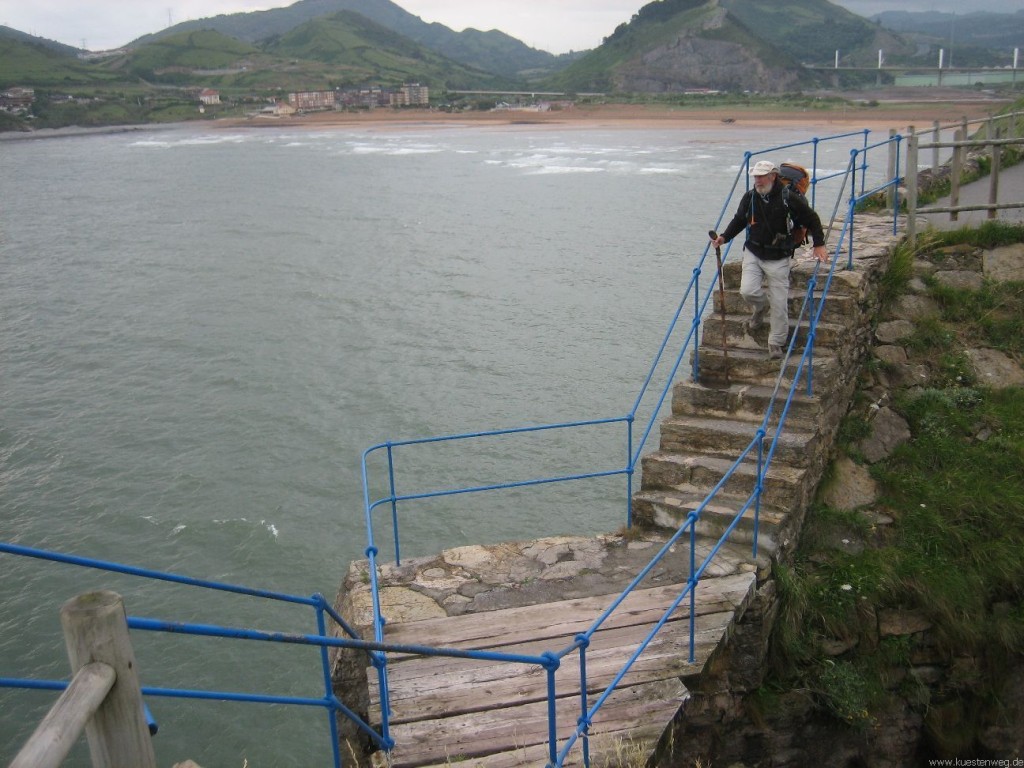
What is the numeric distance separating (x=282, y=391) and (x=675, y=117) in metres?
84.8

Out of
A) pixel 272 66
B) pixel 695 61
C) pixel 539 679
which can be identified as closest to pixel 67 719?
pixel 539 679

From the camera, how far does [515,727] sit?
5.59 meters

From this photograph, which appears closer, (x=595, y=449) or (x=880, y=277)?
(x=880, y=277)

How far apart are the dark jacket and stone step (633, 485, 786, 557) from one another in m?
2.29

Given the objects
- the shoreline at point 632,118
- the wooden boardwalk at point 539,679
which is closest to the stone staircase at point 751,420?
the wooden boardwalk at point 539,679

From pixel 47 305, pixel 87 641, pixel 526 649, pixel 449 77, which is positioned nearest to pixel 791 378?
pixel 526 649

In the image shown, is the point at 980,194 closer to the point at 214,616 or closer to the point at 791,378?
the point at 791,378

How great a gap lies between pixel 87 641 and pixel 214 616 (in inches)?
361

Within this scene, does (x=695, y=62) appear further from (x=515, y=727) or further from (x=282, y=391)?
(x=515, y=727)

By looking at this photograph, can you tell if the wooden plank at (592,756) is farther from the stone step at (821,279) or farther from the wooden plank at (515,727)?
the stone step at (821,279)

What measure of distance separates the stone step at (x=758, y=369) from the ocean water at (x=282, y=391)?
418 cm

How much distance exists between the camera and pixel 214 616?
11.4 meters

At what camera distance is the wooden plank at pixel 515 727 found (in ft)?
17.8

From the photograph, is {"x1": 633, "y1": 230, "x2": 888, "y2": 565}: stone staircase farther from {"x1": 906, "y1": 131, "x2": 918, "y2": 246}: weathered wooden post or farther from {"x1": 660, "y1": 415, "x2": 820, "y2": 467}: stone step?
{"x1": 906, "y1": 131, "x2": 918, "y2": 246}: weathered wooden post
